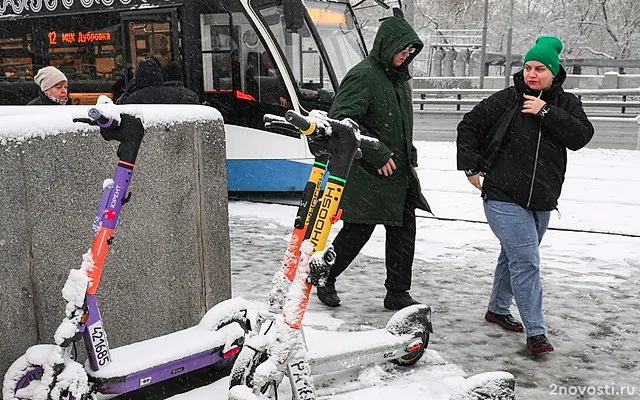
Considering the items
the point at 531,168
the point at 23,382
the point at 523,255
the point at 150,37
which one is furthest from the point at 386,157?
the point at 150,37

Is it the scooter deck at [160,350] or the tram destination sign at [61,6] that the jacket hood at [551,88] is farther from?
the tram destination sign at [61,6]

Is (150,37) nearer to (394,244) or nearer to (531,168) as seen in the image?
(394,244)

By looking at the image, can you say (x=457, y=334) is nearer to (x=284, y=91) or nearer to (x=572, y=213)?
(x=572, y=213)

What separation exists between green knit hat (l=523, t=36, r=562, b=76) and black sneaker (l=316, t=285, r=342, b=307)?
220 cm

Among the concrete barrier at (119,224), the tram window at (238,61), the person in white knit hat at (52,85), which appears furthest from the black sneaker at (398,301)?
the tram window at (238,61)

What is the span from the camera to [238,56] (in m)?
8.98

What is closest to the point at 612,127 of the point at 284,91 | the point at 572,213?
the point at 572,213

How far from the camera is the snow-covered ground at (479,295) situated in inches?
153

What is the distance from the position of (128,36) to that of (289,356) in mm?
7466

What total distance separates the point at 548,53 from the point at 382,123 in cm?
121

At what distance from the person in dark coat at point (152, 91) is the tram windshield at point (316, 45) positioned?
2755 mm

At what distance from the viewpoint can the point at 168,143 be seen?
3807 mm

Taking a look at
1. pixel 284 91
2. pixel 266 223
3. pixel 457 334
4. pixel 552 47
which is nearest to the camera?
pixel 552 47

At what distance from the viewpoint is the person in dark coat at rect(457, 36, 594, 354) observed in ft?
13.7
